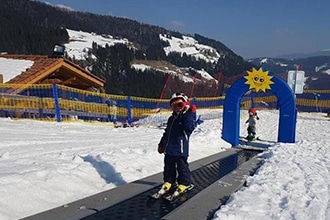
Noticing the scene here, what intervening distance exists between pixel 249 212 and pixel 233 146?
7.73 metres

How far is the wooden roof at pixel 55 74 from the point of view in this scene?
16.5 m

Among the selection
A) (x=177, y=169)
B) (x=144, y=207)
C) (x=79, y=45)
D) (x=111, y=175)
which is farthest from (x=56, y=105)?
(x=79, y=45)

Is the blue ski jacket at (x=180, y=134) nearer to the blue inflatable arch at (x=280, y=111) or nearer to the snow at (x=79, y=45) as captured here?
the blue inflatable arch at (x=280, y=111)

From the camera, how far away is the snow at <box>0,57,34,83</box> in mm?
17250

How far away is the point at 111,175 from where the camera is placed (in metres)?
6.15

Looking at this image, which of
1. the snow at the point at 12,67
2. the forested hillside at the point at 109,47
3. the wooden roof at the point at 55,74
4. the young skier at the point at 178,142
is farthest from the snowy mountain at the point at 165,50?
the young skier at the point at 178,142

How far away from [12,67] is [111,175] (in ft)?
47.4

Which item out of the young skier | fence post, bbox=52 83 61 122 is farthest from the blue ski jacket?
fence post, bbox=52 83 61 122

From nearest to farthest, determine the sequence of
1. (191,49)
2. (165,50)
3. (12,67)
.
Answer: (12,67)
(165,50)
(191,49)

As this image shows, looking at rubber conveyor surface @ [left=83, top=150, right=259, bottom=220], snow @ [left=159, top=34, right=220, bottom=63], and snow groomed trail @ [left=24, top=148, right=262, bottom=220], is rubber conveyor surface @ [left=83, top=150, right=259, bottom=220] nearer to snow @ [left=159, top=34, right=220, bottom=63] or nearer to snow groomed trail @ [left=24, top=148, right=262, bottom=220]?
snow groomed trail @ [left=24, top=148, right=262, bottom=220]

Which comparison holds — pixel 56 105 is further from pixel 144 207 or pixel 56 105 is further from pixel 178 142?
pixel 144 207

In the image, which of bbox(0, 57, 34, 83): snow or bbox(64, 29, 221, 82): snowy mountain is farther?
bbox(64, 29, 221, 82): snowy mountain

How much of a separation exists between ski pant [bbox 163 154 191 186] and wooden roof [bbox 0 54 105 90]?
40.3 feet

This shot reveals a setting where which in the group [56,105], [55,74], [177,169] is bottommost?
[177,169]
